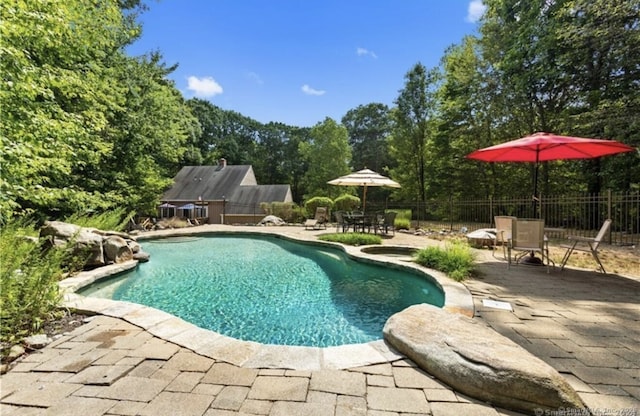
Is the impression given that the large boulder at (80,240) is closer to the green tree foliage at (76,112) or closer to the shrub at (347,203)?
the green tree foliage at (76,112)

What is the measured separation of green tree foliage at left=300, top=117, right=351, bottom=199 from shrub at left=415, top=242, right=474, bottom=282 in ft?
76.3

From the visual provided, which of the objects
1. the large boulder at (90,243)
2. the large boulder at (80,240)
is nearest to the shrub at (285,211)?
the large boulder at (90,243)

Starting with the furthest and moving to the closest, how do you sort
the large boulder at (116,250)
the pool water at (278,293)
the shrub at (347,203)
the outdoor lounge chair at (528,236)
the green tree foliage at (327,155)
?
the green tree foliage at (327,155), the shrub at (347,203), the large boulder at (116,250), the outdoor lounge chair at (528,236), the pool water at (278,293)

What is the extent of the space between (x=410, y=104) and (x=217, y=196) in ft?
53.6

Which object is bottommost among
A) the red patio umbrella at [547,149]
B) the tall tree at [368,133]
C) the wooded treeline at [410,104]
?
the red patio umbrella at [547,149]

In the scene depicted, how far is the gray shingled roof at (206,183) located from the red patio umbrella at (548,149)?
826 inches

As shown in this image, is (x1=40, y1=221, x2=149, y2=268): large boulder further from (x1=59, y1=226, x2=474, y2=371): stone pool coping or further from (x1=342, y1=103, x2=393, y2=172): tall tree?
(x1=342, y1=103, x2=393, y2=172): tall tree

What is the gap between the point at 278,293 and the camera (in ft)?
16.6

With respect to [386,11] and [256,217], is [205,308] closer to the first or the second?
[386,11]

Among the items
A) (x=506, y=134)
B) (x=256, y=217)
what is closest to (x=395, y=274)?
(x=506, y=134)

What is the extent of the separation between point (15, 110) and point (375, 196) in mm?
28321

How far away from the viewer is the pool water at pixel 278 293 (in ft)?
12.0

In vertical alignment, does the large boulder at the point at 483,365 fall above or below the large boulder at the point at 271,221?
below

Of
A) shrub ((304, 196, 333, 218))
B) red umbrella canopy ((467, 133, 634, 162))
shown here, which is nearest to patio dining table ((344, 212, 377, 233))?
red umbrella canopy ((467, 133, 634, 162))
